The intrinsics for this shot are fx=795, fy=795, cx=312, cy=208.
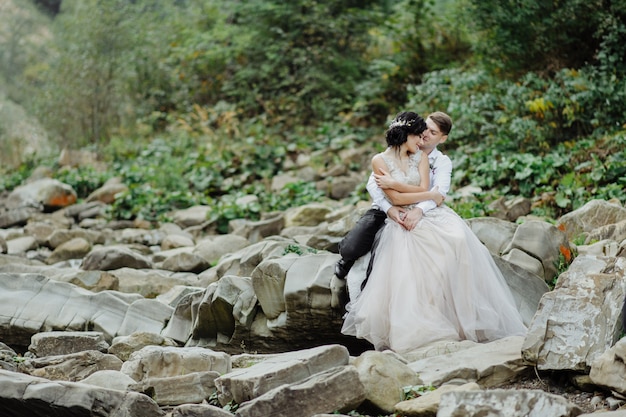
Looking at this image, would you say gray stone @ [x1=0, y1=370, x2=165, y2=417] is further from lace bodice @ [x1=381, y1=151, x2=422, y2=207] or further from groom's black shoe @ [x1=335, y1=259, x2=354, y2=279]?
lace bodice @ [x1=381, y1=151, x2=422, y2=207]

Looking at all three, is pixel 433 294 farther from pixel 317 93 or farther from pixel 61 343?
pixel 317 93

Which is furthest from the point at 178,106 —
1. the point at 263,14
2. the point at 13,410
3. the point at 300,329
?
the point at 13,410

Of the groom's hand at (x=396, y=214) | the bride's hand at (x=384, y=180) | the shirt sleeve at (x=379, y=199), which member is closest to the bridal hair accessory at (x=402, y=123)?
the bride's hand at (x=384, y=180)

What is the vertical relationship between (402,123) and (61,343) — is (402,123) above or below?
above

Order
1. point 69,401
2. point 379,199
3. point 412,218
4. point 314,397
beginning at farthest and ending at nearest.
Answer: point 379,199 → point 412,218 → point 69,401 → point 314,397

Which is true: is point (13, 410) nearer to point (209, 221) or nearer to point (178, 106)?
point (209, 221)

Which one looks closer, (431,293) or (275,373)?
(275,373)

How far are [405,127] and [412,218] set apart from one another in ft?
2.57

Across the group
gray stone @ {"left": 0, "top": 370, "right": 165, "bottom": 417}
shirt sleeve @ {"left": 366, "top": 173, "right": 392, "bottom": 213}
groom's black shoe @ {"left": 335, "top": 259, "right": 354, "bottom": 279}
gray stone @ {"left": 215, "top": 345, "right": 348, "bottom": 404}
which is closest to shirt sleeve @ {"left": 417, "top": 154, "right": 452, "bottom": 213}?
shirt sleeve @ {"left": 366, "top": 173, "right": 392, "bottom": 213}

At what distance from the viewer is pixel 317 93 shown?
18266mm

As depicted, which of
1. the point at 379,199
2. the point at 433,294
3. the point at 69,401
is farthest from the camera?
the point at 379,199

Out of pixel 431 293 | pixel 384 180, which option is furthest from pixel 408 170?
pixel 431 293

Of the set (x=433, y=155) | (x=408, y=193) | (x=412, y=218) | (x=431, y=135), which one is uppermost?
(x=431, y=135)

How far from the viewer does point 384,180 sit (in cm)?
677
